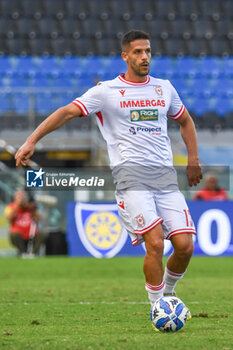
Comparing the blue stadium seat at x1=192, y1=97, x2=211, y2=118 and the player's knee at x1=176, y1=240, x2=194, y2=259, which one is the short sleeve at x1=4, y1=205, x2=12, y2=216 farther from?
the player's knee at x1=176, y1=240, x2=194, y2=259

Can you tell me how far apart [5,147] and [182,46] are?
7.73 m

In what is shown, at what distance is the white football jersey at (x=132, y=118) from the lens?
5.15 meters

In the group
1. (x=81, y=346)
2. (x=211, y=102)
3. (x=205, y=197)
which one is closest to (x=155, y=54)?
(x=211, y=102)

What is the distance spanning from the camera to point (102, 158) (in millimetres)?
18078

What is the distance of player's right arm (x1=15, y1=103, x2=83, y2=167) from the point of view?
482 centimetres

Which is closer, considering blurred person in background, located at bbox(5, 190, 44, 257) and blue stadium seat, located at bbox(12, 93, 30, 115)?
blurred person in background, located at bbox(5, 190, 44, 257)

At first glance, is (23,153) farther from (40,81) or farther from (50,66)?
(50,66)

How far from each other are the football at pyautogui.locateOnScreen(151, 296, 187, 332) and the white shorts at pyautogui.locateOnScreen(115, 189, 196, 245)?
52cm

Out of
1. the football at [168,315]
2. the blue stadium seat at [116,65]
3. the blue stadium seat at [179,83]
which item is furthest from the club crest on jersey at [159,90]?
the blue stadium seat at [116,65]

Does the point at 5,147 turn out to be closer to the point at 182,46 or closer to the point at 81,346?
the point at 182,46

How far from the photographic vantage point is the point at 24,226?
14.6 metres

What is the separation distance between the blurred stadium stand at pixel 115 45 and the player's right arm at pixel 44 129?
578 inches

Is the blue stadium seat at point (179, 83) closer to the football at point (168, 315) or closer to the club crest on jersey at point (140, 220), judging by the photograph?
the club crest on jersey at point (140, 220)

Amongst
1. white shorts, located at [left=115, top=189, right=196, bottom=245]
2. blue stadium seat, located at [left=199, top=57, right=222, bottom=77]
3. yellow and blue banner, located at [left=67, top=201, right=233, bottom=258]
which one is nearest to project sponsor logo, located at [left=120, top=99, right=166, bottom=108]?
white shorts, located at [left=115, top=189, right=196, bottom=245]
